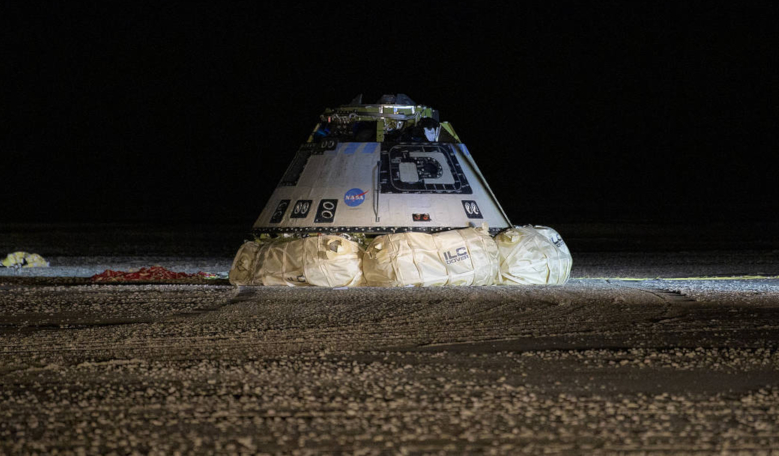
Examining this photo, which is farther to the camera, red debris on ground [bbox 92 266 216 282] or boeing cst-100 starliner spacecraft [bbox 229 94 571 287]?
red debris on ground [bbox 92 266 216 282]

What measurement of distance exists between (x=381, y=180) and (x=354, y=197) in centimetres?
41

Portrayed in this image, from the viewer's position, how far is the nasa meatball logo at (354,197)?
12586mm

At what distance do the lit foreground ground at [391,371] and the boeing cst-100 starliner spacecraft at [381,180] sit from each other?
1372 millimetres

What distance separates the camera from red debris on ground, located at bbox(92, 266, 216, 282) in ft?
44.9

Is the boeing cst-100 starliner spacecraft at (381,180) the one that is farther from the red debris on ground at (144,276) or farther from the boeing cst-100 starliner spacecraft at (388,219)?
the red debris on ground at (144,276)

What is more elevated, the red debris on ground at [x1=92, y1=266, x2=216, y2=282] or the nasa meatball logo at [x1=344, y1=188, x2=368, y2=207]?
the nasa meatball logo at [x1=344, y1=188, x2=368, y2=207]

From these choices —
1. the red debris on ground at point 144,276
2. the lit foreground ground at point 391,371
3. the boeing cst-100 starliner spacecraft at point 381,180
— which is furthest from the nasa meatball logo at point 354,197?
the red debris on ground at point 144,276

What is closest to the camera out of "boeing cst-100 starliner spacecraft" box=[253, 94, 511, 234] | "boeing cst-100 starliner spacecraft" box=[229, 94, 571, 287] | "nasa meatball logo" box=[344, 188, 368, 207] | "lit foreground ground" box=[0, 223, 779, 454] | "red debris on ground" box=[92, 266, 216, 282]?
"lit foreground ground" box=[0, 223, 779, 454]

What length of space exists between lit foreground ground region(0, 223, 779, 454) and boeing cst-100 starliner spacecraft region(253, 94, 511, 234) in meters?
1.37

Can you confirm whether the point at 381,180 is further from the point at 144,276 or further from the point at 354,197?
the point at 144,276

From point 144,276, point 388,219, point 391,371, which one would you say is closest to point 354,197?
point 388,219

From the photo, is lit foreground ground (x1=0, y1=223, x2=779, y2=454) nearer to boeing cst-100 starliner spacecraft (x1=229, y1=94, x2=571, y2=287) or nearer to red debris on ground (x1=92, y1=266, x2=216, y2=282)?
boeing cst-100 starliner spacecraft (x1=229, y1=94, x2=571, y2=287)

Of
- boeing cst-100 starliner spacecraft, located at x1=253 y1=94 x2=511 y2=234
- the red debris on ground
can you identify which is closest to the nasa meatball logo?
boeing cst-100 starliner spacecraft, located at x1=253 y1=94 x2=511 y2=234

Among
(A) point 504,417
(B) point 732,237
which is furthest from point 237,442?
(B) point 732,237
